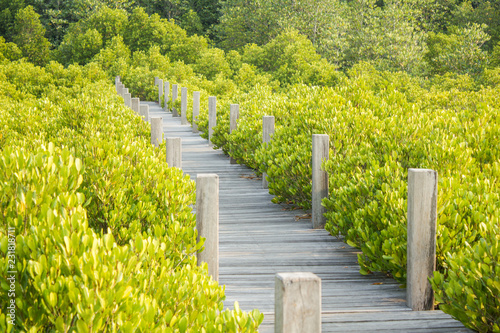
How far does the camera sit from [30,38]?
4328cm

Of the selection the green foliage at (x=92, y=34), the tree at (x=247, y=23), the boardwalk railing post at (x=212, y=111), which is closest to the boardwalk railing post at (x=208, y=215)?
the boardwalk railing post at (x=212, y=111)

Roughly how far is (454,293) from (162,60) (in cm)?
3010

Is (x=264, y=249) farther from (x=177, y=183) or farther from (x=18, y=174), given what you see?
(x=18, y=174)

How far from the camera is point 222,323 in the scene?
124 inches

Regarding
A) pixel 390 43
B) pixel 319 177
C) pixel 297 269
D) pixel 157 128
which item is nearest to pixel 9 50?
pixel 390 43

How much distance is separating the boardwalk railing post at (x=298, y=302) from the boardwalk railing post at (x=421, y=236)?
268cm

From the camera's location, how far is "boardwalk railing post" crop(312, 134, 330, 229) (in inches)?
296

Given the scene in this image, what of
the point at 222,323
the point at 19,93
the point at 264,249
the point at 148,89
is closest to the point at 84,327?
the point at 222,323

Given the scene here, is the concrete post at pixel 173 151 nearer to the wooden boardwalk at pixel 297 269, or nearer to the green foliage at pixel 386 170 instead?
the wooden boardwalk at pixel 297 269

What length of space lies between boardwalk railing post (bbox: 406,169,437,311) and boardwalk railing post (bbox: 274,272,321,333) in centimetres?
268

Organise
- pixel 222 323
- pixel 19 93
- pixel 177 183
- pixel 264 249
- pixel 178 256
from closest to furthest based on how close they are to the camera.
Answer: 1. pixel 222 323
2. pixel 178 256
3. pixel 177 183
4. pixel 264 249
5. pixel 19 93

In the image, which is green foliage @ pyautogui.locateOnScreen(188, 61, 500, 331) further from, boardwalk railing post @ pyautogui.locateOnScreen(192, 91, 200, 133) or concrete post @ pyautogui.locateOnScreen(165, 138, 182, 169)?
boardwalk railing post @ pyautogui.locateOnScreen(192, 91, 200, 133)

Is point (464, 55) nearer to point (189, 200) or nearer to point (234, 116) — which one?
point (234, 116)

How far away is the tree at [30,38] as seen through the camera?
4288 cm
